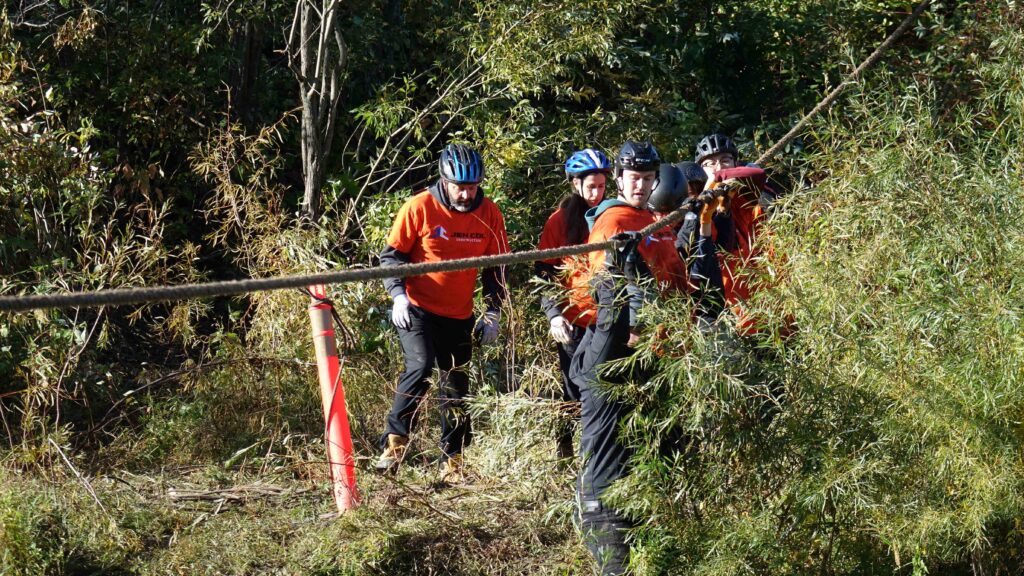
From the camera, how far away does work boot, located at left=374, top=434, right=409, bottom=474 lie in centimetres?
580

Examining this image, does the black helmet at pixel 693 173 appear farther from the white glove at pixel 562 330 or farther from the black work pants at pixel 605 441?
the black work pants at pixel 605 441

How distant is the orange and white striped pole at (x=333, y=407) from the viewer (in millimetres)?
5422

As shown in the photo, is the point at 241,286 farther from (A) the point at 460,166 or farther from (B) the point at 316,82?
(B) the point at 316,82

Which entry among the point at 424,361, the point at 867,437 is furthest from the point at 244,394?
the point at 867,437

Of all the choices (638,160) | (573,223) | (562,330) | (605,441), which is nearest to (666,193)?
(638,160)

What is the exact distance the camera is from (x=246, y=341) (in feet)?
25.9

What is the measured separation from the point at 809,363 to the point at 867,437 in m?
0.46

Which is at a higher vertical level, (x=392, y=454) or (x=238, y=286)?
(x=238, y=286)

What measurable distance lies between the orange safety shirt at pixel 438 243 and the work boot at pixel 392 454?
0.72m

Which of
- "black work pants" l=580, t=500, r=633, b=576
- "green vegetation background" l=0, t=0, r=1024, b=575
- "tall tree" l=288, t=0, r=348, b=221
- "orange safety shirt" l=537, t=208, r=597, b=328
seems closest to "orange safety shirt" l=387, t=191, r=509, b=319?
"orange safety shirt" l=537, t=208, r=597, b=328

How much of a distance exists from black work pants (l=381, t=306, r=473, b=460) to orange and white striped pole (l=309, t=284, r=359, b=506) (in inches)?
21.3

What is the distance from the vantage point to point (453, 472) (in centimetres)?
608

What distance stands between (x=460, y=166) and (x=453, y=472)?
1.64 m

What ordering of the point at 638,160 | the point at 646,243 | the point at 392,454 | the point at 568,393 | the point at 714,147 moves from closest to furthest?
1. the point at 646,243
2. the point at 638,160
3. the point at 568,393
4. the point at 392,454
5. the point at 714,147
